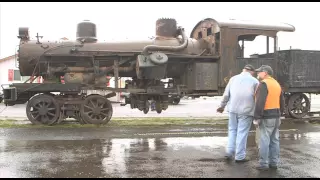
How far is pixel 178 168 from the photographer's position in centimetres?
570

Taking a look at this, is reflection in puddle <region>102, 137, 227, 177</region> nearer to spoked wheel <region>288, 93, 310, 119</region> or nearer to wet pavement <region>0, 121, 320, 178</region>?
wet pavement <region>0, 121, 320, 178</region>

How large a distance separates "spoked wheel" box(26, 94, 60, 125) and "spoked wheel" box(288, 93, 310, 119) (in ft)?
28.3

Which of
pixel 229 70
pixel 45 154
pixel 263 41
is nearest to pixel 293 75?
pixel 263 41

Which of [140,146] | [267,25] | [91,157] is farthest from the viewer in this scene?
[267,25]

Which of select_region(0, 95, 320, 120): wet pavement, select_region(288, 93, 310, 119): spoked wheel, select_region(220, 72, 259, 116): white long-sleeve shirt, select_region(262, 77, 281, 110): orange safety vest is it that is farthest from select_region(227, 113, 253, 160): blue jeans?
select_region(0, 95, 320, 120): wet pavement

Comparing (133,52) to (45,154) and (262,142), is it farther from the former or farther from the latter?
(262,142)

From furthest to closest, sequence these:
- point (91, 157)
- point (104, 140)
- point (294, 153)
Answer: point (104, 140), point (294, 153), point (91, 157)

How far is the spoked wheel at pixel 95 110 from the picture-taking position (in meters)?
11.3

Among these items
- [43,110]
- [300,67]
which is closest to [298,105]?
[300,67]

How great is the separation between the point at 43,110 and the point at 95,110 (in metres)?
1.58

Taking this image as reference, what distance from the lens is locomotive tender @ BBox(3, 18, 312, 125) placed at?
1124cm

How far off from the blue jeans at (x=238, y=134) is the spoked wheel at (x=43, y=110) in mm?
6470

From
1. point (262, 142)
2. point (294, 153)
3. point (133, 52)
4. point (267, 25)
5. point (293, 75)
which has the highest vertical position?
point (267, 25)

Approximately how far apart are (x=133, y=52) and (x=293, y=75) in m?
5.90
